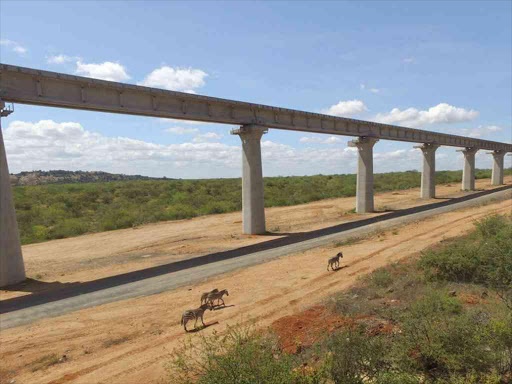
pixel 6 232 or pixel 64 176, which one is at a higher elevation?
pixel 6 232

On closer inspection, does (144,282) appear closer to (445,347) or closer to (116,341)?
(116,341)

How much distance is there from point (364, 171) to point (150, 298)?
84.2 ft

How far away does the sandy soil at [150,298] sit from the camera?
7680mm

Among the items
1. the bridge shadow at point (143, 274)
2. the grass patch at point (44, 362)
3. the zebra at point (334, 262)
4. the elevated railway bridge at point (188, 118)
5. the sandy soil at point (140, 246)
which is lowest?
the sandy soil at point (140, 246)

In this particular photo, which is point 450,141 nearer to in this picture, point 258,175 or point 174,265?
point 258,175

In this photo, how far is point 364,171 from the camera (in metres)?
33.0

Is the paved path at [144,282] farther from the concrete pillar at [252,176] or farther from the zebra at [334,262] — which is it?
the zebra at [334,262]

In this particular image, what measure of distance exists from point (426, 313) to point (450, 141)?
47132 mm

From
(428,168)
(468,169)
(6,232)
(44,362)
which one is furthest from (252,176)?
(468,169)

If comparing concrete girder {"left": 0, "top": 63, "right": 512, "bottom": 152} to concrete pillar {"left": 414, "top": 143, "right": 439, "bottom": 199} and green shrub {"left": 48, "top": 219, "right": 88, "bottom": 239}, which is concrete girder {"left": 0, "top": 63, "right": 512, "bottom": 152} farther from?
green shrub {"left": 48, "top": 219, "right": 88, "bottom": 239}

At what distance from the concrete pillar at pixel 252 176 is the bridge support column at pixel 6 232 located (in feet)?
43.6

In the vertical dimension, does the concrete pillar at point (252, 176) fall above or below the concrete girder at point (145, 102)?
below

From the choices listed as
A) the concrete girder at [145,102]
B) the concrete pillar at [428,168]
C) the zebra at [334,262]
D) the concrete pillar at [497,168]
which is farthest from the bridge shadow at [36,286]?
the concrete pillar at [497,168]

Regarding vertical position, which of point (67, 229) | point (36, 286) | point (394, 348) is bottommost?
point (67, 229)
